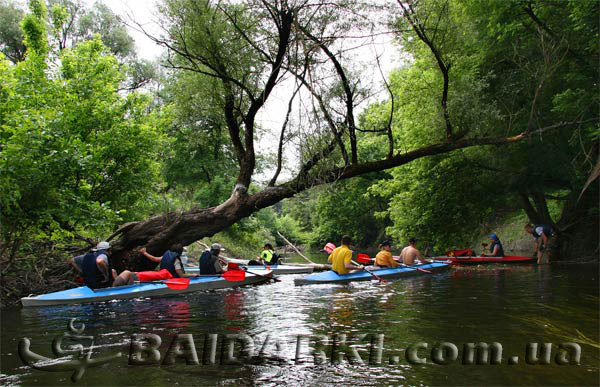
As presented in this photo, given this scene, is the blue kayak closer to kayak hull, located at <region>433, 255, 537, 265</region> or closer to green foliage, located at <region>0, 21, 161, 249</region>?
kayak hull, located at <region>433, 255, 537, 265</region>

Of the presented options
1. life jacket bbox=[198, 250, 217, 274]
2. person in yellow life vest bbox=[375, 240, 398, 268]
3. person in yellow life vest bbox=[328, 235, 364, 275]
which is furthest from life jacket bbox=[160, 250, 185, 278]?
person in yellow life vest bbox=[375, 240, 398, 268]

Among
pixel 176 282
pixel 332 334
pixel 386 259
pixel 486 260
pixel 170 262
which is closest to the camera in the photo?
pixel 332 334

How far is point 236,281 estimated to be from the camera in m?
14.4

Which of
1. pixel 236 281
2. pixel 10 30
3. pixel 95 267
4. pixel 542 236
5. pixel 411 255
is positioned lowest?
pixel 236 281

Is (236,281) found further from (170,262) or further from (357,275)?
(357,275)

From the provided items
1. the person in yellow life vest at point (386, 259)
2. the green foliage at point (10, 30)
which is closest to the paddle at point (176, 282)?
the person in yellow life vest at point (386, 259)

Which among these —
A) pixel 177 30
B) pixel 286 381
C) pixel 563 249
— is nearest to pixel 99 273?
pixel 177 30

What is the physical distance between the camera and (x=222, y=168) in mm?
28516

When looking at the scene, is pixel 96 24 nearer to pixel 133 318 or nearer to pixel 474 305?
pixel 133 318

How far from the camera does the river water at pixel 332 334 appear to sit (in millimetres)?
5238

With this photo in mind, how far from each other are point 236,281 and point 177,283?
262cm

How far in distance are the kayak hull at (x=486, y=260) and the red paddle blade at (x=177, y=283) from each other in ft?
33.8

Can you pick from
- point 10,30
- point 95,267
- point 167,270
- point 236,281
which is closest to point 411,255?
point 236,281

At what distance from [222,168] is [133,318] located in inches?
784
